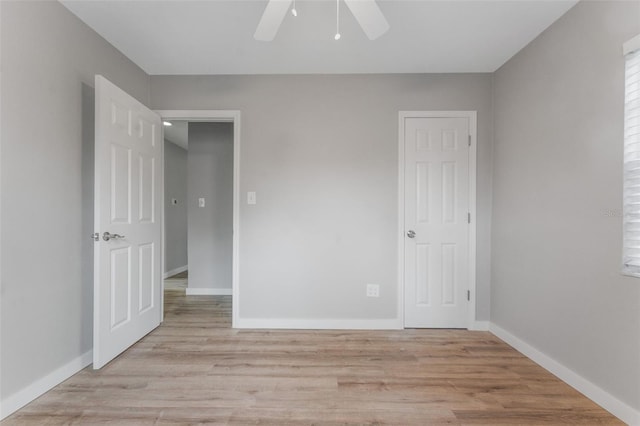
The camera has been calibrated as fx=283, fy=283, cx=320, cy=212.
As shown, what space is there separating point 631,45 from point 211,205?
408 cm

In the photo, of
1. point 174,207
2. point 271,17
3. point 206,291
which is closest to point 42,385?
point 206,291

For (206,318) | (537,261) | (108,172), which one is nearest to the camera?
(108,172)

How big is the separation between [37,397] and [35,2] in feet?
7.50

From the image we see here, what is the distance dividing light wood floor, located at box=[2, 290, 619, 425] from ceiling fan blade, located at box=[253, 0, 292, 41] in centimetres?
205

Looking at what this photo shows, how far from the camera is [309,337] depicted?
97.3 inches

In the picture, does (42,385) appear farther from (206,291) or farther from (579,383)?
(579,383)

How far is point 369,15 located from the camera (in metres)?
1.37

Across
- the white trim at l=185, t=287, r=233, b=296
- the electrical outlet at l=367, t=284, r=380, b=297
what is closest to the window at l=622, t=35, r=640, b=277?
the electrical outlet at l=367, t=284, r=380, b=297

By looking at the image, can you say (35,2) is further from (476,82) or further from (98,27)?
(476,82)

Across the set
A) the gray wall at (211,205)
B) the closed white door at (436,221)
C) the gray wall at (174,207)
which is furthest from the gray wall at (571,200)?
the gray wall at (174,207)

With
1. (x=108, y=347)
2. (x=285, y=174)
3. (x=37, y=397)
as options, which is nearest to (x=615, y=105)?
(x=285, y=174)

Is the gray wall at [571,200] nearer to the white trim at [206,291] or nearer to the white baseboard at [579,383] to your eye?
the white baseboard at [579,383]

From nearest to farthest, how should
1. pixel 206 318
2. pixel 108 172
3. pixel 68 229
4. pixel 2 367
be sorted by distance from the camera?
1. pixel 2 367
2. pixel 68 229
3. pixel 108 172
4. pixel 206 318

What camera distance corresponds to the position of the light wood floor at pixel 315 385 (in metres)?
1.52
